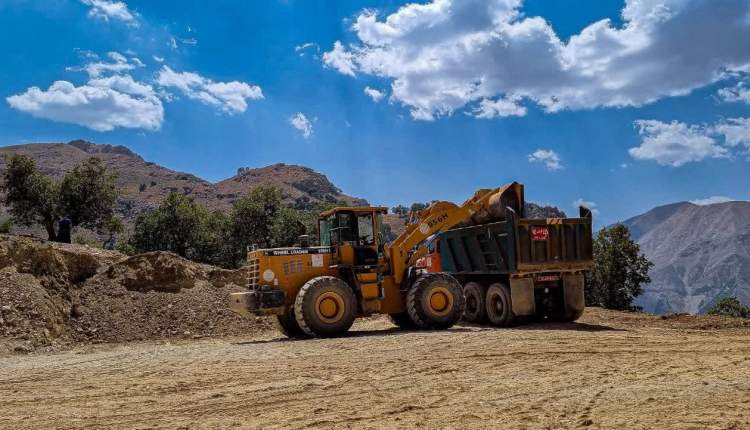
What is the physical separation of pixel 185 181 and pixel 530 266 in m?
156

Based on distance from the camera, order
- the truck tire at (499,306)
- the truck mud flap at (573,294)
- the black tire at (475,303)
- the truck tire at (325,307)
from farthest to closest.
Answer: the black tire at (475,303) → the truck mud flap at (573,294) → the truck tire at (499,306) → the truck tire at (325,307)

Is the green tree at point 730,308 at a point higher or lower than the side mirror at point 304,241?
lower

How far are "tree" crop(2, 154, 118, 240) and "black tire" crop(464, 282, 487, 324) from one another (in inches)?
1234

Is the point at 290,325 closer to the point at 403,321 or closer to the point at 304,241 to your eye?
the point at 304,241

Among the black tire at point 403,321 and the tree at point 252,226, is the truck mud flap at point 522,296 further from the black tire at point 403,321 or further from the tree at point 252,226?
the tree at point 252,226

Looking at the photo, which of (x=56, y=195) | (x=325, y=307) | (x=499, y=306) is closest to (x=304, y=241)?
(x=325, y=307)

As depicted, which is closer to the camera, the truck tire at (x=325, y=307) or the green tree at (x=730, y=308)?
the truck tire at (x=325, y=307)

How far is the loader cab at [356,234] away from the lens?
1417 centimetres

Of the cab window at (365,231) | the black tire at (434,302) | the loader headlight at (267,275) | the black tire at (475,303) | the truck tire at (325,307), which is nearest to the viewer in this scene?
the truck tire at (325,307)

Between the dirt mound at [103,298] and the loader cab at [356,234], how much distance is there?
17.2ft

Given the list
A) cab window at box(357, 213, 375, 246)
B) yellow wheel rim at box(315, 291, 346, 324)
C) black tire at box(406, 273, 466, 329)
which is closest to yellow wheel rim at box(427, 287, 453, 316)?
black tire at box(406, 273, 466, 329)

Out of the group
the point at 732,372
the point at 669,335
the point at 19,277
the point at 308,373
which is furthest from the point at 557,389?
the point at 19,277

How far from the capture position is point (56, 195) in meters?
39.2

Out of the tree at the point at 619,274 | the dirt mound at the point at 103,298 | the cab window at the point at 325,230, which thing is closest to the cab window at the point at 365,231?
the cab window at the point at 325,230
